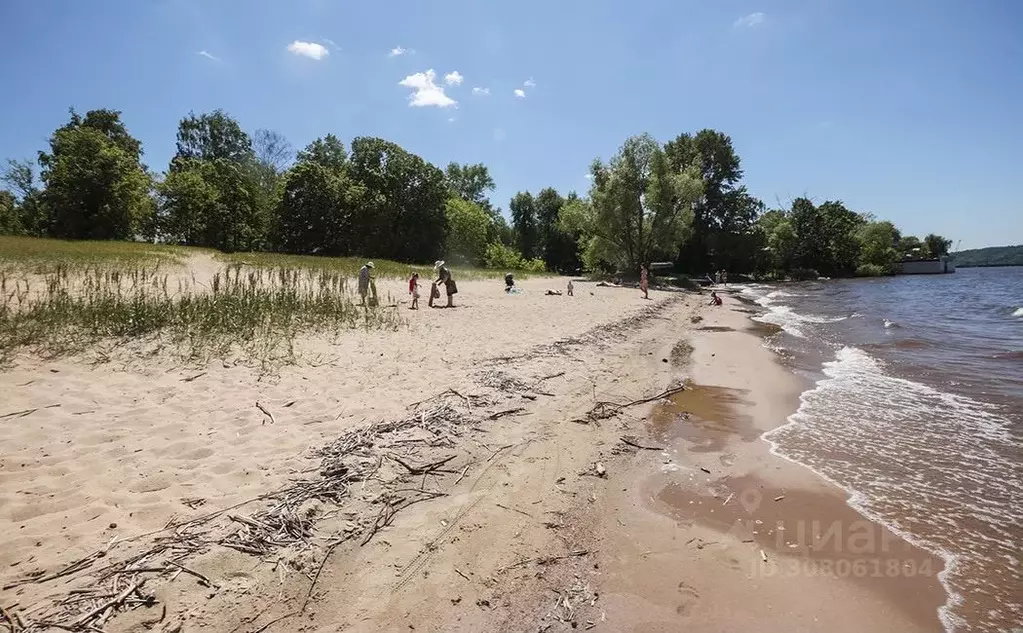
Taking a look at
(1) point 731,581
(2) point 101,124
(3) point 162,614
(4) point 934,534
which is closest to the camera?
(3) point 162,614

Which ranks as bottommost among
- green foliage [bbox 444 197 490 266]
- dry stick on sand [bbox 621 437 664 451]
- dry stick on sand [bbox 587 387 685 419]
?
dry stick on sand [bbox 621 437 664 451]

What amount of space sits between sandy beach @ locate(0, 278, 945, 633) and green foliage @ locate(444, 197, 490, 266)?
5029 cm

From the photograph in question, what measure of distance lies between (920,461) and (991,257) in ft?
724

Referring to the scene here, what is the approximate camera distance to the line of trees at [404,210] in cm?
3725

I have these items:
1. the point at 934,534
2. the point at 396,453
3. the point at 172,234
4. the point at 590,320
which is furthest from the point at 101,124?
the point at 934,534

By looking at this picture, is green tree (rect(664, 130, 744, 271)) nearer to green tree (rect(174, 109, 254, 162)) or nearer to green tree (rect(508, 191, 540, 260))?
green tree (rect(508, 191, 540, 260))

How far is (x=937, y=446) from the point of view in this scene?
5.91 meters

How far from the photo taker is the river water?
11.9 ft

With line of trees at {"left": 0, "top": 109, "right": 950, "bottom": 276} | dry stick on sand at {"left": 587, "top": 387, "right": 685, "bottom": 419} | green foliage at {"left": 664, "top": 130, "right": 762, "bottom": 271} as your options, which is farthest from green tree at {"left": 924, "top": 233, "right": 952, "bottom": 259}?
dry stick on sand at {"left": 587, "top": 387, "right": 685, "bottom": 419}

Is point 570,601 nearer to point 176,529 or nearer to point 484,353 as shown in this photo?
point 176,529

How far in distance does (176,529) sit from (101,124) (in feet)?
245

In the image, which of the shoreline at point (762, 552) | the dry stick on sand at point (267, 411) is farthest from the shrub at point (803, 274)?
the dry stick on sand at point (267, 411)

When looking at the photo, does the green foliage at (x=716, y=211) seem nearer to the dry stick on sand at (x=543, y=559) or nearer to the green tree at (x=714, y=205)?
the green tree at (x=714, y=205)

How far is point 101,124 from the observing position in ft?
180
